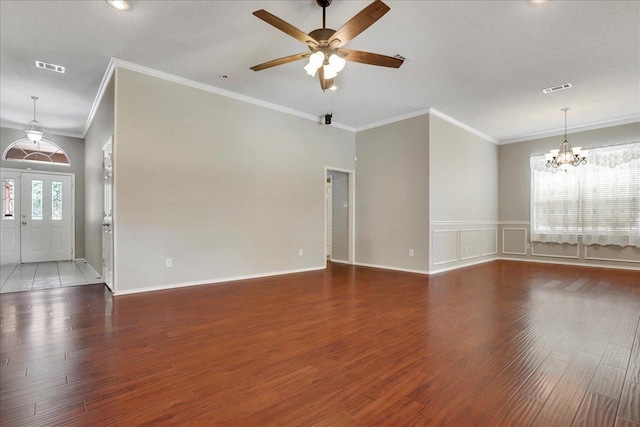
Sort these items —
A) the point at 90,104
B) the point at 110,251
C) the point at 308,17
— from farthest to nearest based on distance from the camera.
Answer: the point at 90,104, the point at 110,251, the point at 308,17

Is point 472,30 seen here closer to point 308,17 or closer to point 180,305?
point 308,17

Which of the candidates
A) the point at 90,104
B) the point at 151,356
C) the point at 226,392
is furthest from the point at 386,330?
the point at 90,104

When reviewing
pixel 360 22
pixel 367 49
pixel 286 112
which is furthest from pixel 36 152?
pixel 360 22

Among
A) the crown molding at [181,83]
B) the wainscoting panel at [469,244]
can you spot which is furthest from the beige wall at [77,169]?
the wainscoting panel at [469,244]

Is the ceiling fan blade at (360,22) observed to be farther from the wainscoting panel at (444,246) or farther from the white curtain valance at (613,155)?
the white curtain valance at (613,155)

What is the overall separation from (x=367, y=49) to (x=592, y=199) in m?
6.36

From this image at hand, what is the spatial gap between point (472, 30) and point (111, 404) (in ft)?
14.4

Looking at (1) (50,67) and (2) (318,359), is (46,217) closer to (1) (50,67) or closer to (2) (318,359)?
(1) (50,67)

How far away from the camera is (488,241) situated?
771cm

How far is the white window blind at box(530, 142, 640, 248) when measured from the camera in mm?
6180

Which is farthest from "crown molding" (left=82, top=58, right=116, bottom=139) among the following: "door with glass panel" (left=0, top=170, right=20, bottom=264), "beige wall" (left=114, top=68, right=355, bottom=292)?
"door with glass panel" (left=0, top=170, right=20, bottom=264)

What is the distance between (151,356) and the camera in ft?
7.44

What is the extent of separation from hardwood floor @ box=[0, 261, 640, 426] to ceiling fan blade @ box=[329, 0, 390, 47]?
253cm

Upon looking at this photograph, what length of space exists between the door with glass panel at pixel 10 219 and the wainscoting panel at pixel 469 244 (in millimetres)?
9765
